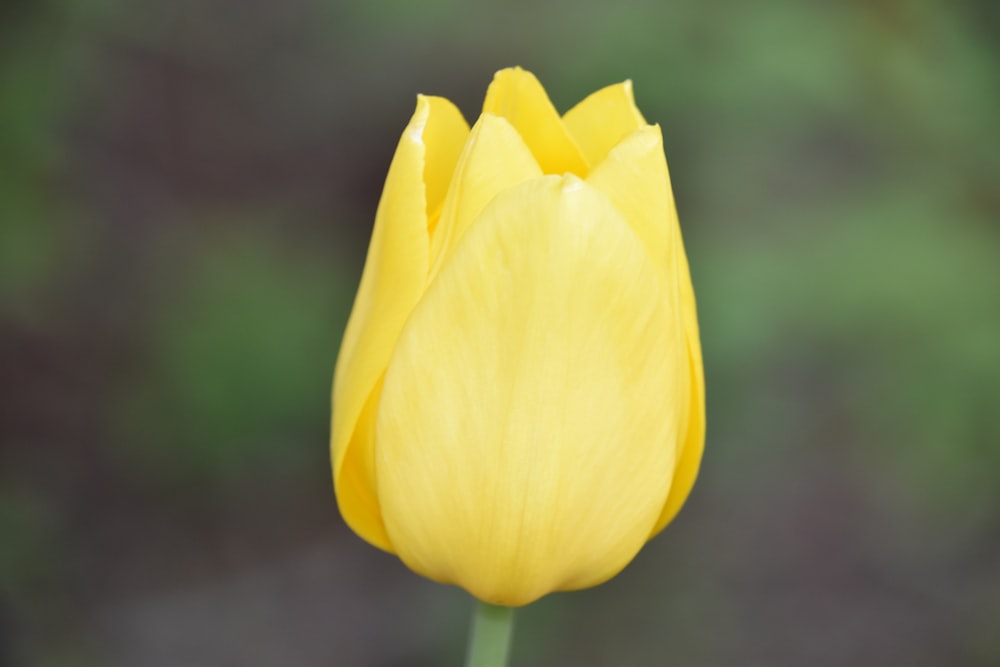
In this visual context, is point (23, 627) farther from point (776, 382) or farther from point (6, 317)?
point (776, 382)

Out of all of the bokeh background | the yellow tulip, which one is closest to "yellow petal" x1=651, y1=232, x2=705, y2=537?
the yellow tulip

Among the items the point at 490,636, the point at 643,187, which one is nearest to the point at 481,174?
the point at 643,187

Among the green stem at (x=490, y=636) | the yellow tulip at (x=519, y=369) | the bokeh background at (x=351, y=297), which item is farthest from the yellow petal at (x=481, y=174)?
the bokeh background at (x=351, y=297)

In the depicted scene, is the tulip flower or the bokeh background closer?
the tulip flower

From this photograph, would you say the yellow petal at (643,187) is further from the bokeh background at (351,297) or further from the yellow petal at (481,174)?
the bokeh background at (351,297)

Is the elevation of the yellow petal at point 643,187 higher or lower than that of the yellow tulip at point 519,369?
higher

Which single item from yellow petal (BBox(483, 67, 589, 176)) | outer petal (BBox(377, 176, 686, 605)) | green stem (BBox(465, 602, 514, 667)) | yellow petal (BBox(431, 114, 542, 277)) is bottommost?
green stem (BBox(465, 602, 514, 667))

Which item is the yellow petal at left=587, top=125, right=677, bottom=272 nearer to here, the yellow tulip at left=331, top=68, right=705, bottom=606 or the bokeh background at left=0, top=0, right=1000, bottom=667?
the yellow tulip at left=331, top=68, right=705, bottom=606

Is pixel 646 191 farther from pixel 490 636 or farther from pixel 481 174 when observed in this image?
pixel 490 636
